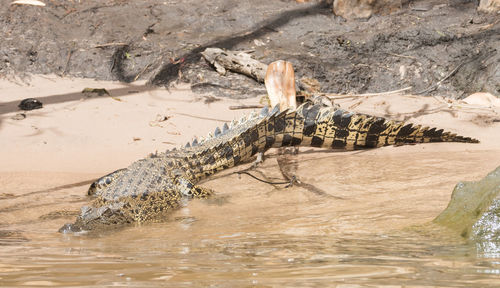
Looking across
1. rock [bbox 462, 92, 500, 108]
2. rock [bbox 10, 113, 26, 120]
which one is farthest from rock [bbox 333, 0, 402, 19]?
rock [bbox 10, 113, 26, 120]

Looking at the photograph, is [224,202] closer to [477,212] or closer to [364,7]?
[477,212]

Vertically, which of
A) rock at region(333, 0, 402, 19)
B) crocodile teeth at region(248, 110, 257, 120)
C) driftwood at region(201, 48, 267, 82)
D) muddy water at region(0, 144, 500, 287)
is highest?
rock at region(333, 0, 402, 19)

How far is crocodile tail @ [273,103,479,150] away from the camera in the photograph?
5.45 m

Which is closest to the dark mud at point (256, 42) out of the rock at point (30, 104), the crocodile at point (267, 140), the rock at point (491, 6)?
the rock at point (491, 6)

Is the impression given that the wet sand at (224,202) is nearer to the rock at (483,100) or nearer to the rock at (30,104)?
the rock at (30,104)

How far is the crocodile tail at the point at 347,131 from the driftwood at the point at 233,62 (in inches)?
88.4

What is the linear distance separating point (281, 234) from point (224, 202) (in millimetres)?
1543

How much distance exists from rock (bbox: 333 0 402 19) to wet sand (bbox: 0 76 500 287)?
2.49 metres

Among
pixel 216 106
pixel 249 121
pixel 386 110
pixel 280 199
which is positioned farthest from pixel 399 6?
pixel 280 199

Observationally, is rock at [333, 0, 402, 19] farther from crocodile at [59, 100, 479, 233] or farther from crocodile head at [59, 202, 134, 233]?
crocodile head at [59, 202, 134, 233]

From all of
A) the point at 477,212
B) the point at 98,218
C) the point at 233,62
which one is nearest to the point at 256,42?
the point at 233,62

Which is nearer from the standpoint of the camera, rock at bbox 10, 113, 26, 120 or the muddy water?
the muddy water

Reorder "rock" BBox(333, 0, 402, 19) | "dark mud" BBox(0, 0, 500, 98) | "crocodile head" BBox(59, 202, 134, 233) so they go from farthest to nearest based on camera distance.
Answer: "rock" BBox(333, 0, 402, 19) → "dark mud" BBox(0, 0, 500, 98) → "crocodile head" BBox(59, 202, 134, 233)

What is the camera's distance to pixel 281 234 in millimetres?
3135
